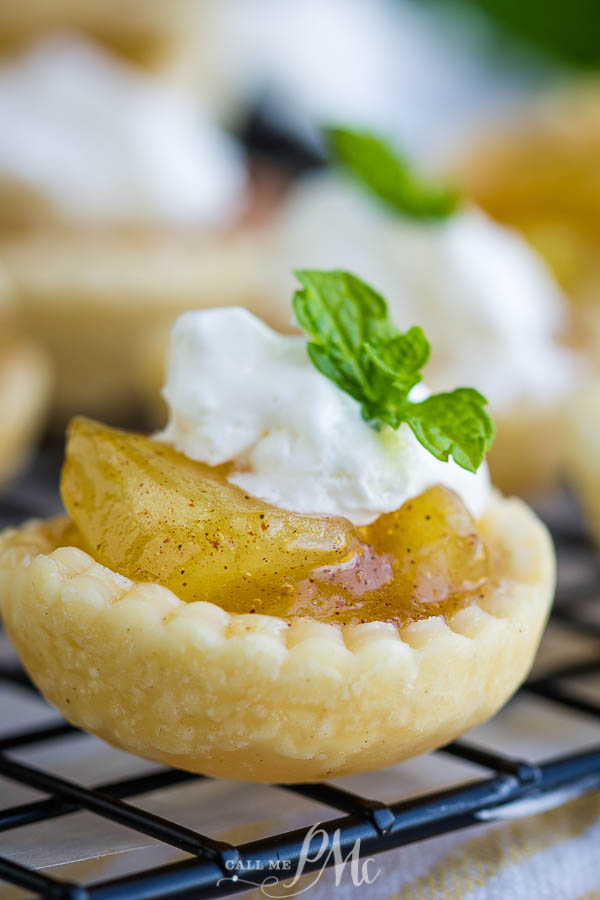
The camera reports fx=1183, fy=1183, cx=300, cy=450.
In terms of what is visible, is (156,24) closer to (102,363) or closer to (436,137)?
(436,137)

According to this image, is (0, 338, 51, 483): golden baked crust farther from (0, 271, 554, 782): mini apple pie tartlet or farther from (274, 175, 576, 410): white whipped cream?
(0, 271, 554, 782): mini apple pie tartlet

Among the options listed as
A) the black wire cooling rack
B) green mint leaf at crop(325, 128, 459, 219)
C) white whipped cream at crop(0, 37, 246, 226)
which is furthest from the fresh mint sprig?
white whipped cream at crop(0, 37, 246, 226)

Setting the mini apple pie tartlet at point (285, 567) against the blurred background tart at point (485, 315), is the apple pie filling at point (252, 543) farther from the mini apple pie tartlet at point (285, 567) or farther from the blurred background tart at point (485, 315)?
the blurred background tart at point (485, 315)

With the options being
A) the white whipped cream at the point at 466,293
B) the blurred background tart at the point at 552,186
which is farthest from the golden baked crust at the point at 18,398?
the blurred background tart at the point at 552,186

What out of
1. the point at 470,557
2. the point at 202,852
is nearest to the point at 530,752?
the point at 470,557

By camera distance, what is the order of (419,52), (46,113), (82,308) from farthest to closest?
(419,52) < (46,113) < (82,308)

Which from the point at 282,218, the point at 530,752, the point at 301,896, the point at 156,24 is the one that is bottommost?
the point at 301,896
